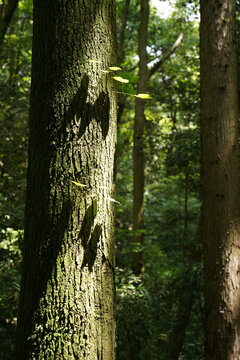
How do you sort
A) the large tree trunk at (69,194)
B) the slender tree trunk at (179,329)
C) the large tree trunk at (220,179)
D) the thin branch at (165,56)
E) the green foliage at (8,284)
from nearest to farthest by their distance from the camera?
the large tree trunk at (69,194), the large tree trunk at (220,179), the green foliage at (8,284), the slender tree trunk at (179,329), the thin branch at (165,56)

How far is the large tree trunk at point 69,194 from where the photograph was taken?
1203 millimetres

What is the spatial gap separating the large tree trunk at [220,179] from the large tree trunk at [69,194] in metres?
2.52

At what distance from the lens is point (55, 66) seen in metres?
1.30

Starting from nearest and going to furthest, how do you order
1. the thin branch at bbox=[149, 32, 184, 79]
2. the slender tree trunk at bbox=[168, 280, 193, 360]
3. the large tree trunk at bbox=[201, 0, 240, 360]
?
1. the large tree trunk at bbox=[201, 0, 240, 360]
2. the slender tree trunk at bbox=[168, 280, 193, 360]
3. the thin branch at bbox=[149, 32, 184, 79]

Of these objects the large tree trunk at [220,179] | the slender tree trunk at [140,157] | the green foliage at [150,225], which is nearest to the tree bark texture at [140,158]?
the slender tree trunk at [140,157]

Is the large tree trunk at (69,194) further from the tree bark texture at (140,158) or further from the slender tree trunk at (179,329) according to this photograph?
the slender tree trunk at (179,329)

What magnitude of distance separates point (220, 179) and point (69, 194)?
2790 mm

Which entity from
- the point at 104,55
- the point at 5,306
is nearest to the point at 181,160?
the point at 5,306

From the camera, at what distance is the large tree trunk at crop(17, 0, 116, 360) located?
120cm

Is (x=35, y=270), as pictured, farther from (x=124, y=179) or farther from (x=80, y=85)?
(x=124, y=179)

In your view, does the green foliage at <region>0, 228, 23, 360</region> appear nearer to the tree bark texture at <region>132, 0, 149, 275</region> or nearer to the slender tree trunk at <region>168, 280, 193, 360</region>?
the tree bark texture at <region>132, 0, 149, 275</region>

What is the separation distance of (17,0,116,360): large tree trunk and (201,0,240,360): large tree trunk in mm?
2523

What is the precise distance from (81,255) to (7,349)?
509 centimetres

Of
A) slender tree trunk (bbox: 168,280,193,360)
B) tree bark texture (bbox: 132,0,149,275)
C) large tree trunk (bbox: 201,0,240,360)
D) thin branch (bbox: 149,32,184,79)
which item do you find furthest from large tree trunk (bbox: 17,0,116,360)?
thin branch (bbox: 149,32,184,79)
